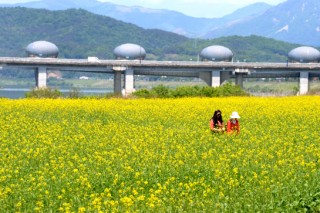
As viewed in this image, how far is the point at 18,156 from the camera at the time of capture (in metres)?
21.4

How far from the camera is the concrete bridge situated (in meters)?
112

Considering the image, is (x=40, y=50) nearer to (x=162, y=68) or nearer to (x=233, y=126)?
(x=162, y=68)

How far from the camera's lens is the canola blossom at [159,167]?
1506cm

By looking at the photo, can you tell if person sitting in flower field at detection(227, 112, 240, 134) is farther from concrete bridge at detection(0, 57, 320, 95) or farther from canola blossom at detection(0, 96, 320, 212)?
concrete bridge at detection(0, 57, 320, 95)

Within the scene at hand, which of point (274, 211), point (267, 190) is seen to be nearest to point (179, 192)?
point (267, 190)

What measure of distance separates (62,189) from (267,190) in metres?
4.79

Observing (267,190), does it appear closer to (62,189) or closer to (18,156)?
(62,189)

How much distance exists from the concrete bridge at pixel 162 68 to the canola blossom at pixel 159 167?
79625 mm

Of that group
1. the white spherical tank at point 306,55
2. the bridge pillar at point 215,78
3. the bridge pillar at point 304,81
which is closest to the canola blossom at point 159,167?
the bridge pillar at point 215,78

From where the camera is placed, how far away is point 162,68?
11744 cm

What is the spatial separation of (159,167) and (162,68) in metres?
98.5

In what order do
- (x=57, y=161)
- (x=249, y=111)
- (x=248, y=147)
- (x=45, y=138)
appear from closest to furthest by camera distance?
(x=57, y=161), (x=248, y=147), (x=45, y=138), (x=249, y=111)

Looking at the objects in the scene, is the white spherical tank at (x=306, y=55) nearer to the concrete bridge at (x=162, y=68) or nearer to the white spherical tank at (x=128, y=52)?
the concrete bridge at (x=162, y=68)

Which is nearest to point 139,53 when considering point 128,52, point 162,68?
point 128,52
